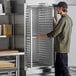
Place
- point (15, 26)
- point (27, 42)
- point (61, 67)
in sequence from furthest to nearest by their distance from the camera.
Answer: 1. point (15, 26)
2. point (27, 42)
3. point (61, 67)

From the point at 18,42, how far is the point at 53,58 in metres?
0.74

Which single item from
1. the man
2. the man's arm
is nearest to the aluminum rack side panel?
the man

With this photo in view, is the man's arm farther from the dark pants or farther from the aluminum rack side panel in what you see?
the aluminum rack side panel

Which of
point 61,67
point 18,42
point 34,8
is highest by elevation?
point 34,8

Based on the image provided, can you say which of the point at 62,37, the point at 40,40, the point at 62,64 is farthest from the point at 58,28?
the point at 40,40

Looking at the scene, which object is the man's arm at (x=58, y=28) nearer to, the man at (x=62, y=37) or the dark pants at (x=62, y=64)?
the man at (x=62, y=37)

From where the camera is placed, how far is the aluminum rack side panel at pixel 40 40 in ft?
15.6

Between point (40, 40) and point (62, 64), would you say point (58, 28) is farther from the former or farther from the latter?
point (40, 40)

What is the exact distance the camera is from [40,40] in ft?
16.2

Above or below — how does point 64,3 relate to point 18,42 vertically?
above

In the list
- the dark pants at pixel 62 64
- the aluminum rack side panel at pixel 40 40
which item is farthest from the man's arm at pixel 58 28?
the aluminum rack side panel at pixel 40 40

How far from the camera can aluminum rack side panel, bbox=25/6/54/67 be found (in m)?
4.75

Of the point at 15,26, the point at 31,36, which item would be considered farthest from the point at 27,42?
the point at 15,26

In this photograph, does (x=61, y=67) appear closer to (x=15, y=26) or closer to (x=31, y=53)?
(x=31, y=53)
